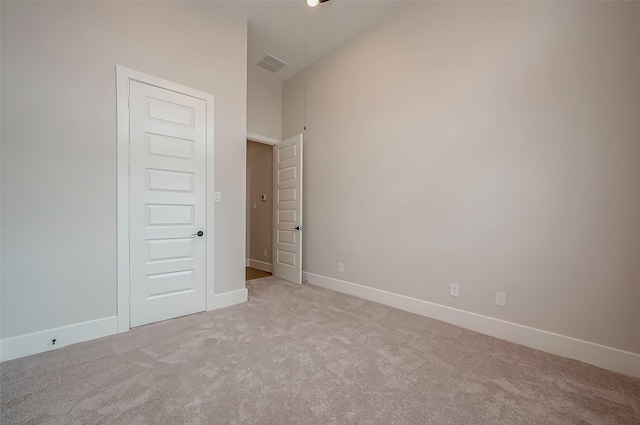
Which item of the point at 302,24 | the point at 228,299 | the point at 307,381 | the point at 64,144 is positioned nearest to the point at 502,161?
the point at 307,381

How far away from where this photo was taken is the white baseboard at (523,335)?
1.87 metres

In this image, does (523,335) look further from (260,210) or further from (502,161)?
(260,210)

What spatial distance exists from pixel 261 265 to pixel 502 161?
4465 millimetres

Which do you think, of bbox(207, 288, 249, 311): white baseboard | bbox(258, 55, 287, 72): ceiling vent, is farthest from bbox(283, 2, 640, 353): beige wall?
bbox(207, 288, 249, 311): white baseboard

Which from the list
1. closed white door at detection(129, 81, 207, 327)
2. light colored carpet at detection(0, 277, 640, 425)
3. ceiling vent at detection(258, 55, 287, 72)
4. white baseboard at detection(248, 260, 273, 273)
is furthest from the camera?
white baseboard at detection(248, 260, 273, 273)

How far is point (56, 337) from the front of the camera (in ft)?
6.91

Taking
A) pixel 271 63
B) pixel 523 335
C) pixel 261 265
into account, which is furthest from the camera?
pixel 261 265

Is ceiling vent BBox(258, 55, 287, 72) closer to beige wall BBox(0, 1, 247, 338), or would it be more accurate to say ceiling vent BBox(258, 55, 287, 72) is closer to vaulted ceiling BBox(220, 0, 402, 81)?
vaulted ceiling BBox(220, 0, 402, 81)

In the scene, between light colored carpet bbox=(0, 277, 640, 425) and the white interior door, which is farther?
the white interior door

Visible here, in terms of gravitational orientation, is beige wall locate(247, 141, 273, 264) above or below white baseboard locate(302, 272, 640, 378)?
above

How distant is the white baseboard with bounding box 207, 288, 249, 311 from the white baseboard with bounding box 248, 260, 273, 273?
5.92 ft

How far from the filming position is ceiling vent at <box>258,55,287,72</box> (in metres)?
4.07

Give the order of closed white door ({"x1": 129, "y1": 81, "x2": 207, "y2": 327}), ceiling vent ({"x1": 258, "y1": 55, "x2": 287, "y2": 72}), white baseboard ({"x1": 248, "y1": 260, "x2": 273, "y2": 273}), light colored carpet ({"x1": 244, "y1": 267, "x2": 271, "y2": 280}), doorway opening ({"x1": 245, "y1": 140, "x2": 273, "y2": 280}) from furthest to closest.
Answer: doorway opening ({"x1": 245, "y1": 140, "x2": 273, "y2": 280}) → white baseboard ({"x1": 248, "y1": 260, "x2": 273, "y2": 273}) → light colored carpet ({"x1": 244, "y1": 267, "x2": 271, "y2": 280}) → ceiling vent ({"x1": 258, "y1": 55, "x2": 287, "y2": 72}) → closed white door ({"x1": 129, "y1": 81, "x2": 207, "y2": 327})

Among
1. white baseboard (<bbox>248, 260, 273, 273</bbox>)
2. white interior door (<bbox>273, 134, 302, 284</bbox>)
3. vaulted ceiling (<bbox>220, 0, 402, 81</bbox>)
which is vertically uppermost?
vaulted ceiling (<bbox>220, 0, 402, 81</bbox>)
